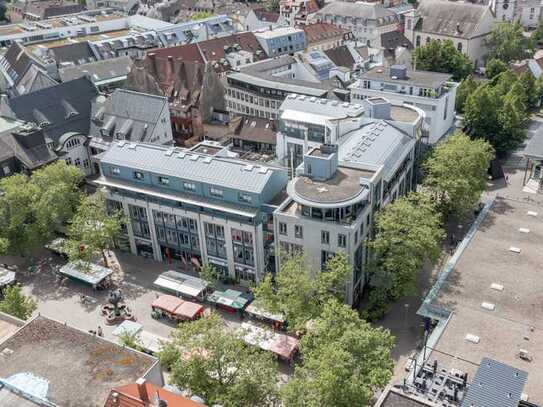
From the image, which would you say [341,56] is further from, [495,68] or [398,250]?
[398,250]

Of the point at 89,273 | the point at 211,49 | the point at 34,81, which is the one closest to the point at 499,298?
the point at 89,273

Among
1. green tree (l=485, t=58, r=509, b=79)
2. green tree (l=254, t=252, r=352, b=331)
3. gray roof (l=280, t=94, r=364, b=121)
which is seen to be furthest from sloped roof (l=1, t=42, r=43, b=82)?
green tree (l=485, t=58, r=509, b=79)

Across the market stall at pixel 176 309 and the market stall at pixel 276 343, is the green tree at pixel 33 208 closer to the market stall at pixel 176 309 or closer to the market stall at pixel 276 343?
the market stall at pixel 176 309

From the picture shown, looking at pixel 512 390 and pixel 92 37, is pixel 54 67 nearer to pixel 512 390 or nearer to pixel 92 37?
pixel 92 37

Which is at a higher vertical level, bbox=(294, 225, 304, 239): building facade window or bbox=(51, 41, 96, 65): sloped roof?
bbox=(51, 41, 96, 65): sloped roof

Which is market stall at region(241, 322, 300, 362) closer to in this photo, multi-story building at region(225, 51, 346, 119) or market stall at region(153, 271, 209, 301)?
market stall at region(153, 271, 209, 301)

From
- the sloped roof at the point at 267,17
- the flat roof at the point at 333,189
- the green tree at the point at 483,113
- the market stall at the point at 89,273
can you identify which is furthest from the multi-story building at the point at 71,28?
the flat roof at the point at 333,189

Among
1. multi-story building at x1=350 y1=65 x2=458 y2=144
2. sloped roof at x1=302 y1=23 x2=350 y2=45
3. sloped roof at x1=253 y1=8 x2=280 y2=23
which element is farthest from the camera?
sloped roof at x1=253 y1=8 x2=280 y2=23
